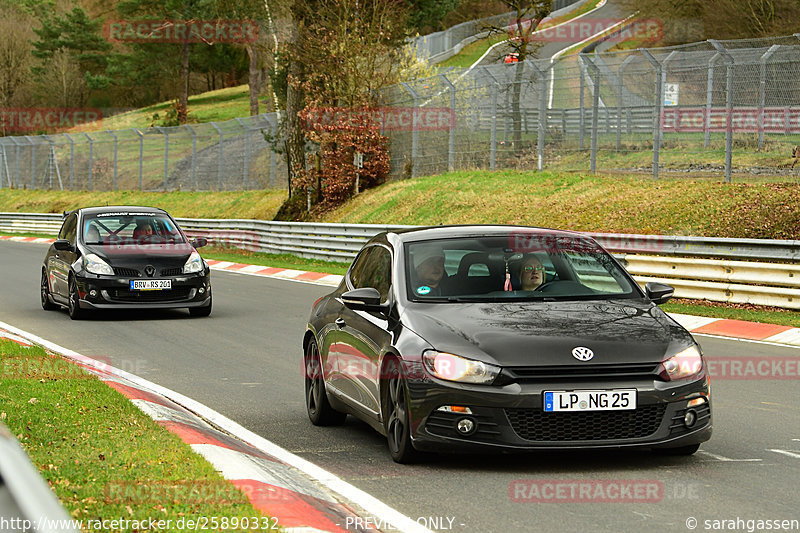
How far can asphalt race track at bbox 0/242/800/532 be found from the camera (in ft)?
19.2

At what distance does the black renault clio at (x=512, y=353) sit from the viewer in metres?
6.60

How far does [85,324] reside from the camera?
16.0 meters

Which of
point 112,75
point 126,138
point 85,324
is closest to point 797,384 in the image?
point 85,324

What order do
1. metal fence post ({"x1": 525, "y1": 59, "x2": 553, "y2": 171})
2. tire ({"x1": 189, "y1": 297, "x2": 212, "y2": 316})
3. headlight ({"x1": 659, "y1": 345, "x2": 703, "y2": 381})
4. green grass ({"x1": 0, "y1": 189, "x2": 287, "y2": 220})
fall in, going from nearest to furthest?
headlight ({"x1": 659, "y1": 345, "x2": 703, "y2": 381}), tire ({"x1": 189, "y1": 297, "x2": 212, "y2": 316}), metal fence post ({"x1": 525, "y1": 59, "x2": 553, "y2": 171}), green grass ({"x1": 0, "y1": 189, "x2": 287, "y2": 220})

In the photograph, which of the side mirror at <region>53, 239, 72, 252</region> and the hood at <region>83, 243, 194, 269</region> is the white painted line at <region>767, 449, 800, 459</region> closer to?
the hood at <region>83, 243, 194, 269</region>

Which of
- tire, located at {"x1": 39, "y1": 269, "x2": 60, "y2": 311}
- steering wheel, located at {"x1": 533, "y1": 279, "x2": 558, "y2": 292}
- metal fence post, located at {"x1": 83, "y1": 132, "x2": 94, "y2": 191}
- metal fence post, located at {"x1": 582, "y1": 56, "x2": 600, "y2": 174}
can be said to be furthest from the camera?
metal fence post, located at {"x1": 83, "y1": 132, "x2": 94, "y2": 191}

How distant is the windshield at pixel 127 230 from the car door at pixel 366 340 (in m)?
9.22

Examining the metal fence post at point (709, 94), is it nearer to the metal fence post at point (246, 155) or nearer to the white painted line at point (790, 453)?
the white painted line at point (790, 453)

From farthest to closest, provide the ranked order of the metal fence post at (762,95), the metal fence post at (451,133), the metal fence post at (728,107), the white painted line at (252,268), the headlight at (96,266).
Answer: the metal fence post at (451,133)
the white painted line at (252,268)
the metal fence post at (728,107)
the metal fence post at (762,95)
the headlight at (96,266)

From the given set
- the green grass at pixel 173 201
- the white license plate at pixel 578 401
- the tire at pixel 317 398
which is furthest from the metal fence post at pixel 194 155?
the white license plate at pixel 578 401

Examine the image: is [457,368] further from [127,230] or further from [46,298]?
[46,298]

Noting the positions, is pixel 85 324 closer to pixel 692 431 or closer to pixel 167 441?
pixel 167 441

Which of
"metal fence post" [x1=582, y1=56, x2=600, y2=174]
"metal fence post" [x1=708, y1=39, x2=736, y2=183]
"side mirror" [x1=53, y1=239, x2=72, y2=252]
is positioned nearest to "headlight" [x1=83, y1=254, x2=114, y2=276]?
"side mirror" [x1=53, y1=239, x2=72, y2=252]

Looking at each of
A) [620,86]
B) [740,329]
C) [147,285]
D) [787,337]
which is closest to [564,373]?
[787,337]
